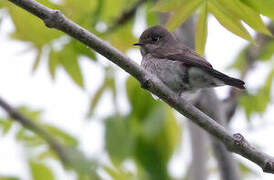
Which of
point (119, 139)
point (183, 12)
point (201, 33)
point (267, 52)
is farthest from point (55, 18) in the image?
point (267, 52)

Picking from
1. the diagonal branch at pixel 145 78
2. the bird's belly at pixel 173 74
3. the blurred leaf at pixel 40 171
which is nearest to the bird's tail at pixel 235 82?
the bird's belly at pixel 173 74

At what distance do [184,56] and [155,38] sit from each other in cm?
99

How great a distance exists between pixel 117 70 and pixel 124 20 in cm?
48

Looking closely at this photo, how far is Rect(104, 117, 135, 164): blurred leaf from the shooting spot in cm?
433

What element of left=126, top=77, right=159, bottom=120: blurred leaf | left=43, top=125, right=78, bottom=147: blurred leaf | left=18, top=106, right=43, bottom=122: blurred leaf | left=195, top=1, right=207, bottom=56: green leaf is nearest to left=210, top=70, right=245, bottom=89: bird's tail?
left=195, top=1, right=207, bottom=56: green leaf

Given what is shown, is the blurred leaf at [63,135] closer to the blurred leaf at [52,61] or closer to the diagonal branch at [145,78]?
the blurred leaf at [52,61]

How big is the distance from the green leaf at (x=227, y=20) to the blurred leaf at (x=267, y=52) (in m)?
2.59

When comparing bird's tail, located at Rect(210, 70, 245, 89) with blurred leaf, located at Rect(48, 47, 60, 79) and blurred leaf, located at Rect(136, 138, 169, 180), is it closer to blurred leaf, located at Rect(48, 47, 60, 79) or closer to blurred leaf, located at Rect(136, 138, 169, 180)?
blurred leaf, located at Rect(136, 138, 169, 180)

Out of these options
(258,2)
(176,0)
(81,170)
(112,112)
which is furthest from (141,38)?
(258,2)

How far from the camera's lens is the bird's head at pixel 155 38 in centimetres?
450

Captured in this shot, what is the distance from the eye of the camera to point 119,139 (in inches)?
172

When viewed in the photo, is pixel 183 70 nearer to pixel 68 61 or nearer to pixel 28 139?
pixel 68 61

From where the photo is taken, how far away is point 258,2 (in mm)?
2510

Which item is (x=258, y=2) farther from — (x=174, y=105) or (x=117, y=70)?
(x=117, y=70)
